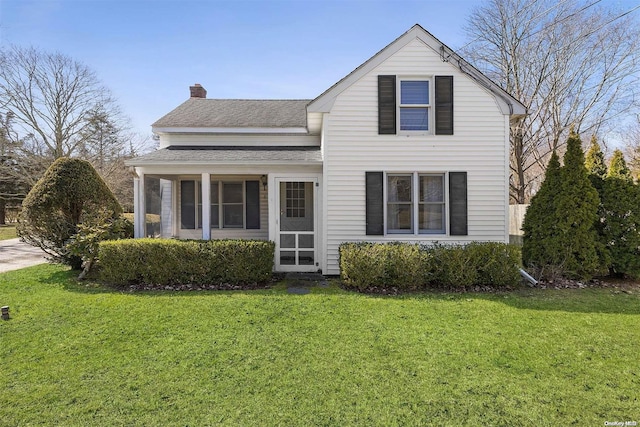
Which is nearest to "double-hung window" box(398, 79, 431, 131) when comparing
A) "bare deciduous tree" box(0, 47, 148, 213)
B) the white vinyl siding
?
the white vinyl siding

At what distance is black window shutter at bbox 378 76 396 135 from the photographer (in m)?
8.36

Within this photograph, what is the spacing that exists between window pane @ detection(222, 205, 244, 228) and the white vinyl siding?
174 inches

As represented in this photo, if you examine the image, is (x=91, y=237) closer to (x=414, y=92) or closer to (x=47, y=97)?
(x=414, y=92)

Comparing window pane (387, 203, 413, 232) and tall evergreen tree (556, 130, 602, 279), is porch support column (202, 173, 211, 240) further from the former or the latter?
tall evergreen tree (556, 130, 602, 279)

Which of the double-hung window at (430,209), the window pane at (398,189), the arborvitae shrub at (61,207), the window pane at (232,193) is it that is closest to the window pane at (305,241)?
the window pane at (398,189)

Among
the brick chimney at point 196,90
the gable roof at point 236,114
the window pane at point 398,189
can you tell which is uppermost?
the brick chimney at point 196,90

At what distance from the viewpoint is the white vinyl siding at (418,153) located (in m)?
8.40

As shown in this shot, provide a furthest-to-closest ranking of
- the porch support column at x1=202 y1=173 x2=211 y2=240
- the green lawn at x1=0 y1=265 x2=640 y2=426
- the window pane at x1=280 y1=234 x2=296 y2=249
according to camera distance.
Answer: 1. the window pane at x1=280 y1=234 x2=296 y2=249
2. the porch support column at x1=202 y1=173 x2=211 y2=240
3. the green lawn at x1=0 y1=265 x2=640 y2=426

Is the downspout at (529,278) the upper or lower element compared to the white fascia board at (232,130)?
lower

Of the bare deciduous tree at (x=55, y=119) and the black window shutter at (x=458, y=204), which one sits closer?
the black window shutter at (x=458, y=204)

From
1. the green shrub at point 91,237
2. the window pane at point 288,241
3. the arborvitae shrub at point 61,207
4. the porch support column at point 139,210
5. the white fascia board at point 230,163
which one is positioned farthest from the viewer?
the window pane at point 288,241

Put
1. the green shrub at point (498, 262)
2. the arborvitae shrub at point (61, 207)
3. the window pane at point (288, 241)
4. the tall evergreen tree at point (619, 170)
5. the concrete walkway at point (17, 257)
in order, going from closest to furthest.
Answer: the green shrub at point (498, 262) → the tall evergreen tree at point (619, 170) → the arborvitae shrub at point (61, 207) → the window pane at point (288, 241) → the concrete walkway at point (17, 257)

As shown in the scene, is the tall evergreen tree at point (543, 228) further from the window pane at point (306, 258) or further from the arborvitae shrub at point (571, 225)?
the window pane at point (306, 258)

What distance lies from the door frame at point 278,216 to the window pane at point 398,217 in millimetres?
1815
